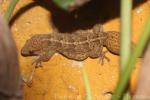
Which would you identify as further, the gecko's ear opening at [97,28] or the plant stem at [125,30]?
the gecko's ear opening at [97,28]

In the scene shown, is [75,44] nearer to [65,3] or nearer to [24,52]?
[24,52]

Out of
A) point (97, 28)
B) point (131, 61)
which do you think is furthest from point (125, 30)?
point (97, 28)

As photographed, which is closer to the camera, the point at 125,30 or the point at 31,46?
the point at 125,30

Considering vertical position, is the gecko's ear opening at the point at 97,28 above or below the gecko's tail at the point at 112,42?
above

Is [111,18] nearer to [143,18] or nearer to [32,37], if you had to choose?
[143,18]

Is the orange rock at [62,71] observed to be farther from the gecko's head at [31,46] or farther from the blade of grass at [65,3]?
the blade of grass at [65,3]

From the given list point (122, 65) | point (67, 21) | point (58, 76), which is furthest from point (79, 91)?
point (122, 65)

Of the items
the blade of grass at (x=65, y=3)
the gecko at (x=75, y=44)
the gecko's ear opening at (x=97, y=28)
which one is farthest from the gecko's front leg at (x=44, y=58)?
the blade of grass at (x=65, y=3)
